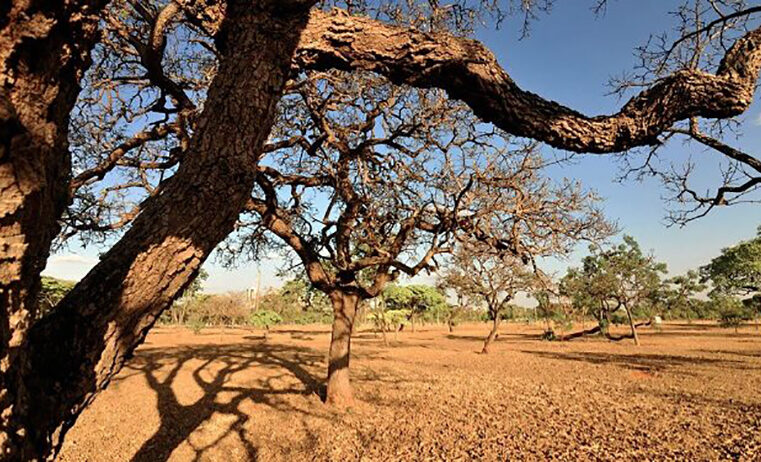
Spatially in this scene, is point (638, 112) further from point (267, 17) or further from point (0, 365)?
point (0, 365)

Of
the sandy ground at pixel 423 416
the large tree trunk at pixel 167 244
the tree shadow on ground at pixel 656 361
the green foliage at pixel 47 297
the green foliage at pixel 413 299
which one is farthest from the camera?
Answer: the green foliage at pixel 413 299

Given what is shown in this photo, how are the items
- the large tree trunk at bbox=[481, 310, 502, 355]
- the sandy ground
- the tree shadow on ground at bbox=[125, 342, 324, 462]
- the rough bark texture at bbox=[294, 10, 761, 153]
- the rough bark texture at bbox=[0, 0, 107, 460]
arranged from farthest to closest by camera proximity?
the large tree trunk at bbox=[481, 310, 502, 355], the tree shadow on ground at bbox=[125, 342, 324, 462], the sandy ground, the rough bark texture at bbox=[294, 10, 761, 153], the rough bark texture at bbox=[0, 0, 107, 460]

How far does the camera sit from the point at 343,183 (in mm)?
7383

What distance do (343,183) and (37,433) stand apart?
6.25m

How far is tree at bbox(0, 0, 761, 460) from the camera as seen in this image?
109 cm

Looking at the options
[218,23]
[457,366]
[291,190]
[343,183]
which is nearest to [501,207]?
[343,183]

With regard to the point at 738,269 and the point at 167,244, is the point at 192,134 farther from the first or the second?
the point at 738,269

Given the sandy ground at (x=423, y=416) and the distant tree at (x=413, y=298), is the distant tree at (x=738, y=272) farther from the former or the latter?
the distant tree at (x=413, y=298)

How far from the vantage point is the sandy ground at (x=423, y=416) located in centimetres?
603

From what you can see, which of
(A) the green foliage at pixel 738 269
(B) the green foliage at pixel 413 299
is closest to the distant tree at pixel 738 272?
(A) the green foliage at pixel 738 269

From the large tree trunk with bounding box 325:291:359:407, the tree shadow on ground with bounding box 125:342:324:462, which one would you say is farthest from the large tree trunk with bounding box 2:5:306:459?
the large tree trunk with bounding box 325:291:359:407

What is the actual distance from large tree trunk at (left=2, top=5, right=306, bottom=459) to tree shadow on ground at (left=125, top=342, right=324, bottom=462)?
5430 millimetres

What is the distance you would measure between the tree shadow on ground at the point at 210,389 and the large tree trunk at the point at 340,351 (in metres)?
1.04

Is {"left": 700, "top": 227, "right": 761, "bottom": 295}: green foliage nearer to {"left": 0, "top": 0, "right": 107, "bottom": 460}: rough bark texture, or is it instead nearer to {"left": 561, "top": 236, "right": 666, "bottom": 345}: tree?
{"left": 561, "top": 236, "right": 666, "bottom": 345}: tree
